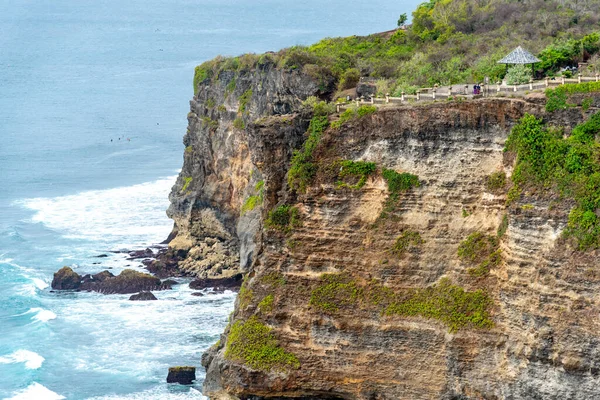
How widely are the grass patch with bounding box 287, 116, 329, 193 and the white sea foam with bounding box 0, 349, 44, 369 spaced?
24.0 m

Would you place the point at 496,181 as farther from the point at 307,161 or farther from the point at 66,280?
the point at 66,280

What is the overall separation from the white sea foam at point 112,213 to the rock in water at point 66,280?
9.33 meters

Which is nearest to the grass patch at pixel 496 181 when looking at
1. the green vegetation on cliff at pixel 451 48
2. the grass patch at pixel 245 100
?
the green vegetation on cliff at pixel 451 48

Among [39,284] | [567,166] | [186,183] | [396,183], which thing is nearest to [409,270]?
[396,183]

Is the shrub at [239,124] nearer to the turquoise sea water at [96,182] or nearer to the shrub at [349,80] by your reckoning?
the turquoise sea water at [96,182]

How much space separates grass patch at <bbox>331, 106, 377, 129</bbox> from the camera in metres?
41.8

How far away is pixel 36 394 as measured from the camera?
183 feet

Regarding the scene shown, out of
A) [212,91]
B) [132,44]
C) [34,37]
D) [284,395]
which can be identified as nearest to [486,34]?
[212,91]

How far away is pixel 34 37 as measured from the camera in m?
180

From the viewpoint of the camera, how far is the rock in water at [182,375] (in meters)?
55.2

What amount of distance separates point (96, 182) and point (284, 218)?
202ft

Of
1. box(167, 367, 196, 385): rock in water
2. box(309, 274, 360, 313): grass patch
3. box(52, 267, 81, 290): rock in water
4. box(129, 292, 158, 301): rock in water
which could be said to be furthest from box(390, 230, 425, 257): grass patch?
box(52, 267, 81, 290): rock in water

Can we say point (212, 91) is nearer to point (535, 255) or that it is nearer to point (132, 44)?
point (535, 255)

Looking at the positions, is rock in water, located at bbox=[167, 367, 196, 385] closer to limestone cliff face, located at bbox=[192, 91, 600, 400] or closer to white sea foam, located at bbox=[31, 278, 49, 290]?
limestone cliff face, located at bbox=[192, 91, 600, 400]
